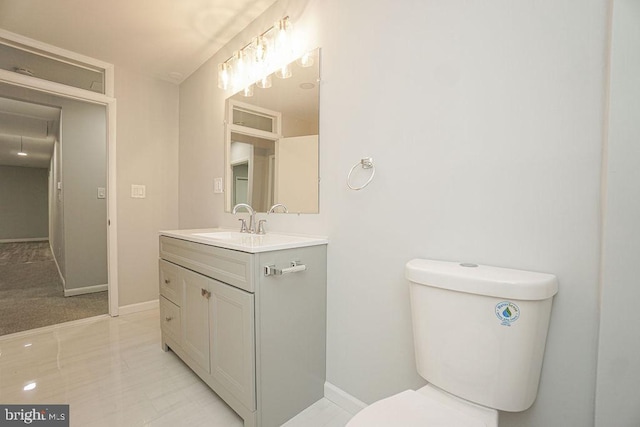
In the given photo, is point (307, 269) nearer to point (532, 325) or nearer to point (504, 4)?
point (532, 325)

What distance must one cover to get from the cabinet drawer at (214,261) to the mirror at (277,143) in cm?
50

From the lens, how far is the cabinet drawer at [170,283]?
69.2 inches

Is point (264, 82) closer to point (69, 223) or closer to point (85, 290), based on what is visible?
point (69, 223)

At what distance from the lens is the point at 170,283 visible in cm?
185

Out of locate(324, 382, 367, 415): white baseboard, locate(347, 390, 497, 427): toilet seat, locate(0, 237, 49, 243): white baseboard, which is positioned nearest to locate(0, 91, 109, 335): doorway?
locate(324, 382, 367, 415): white baseboard

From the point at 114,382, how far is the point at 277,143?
66.5 inches

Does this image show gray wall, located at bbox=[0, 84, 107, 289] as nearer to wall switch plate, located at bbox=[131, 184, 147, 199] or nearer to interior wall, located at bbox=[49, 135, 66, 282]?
interior wall, located at bbox=[49, 135, 66, 282]

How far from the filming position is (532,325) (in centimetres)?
77

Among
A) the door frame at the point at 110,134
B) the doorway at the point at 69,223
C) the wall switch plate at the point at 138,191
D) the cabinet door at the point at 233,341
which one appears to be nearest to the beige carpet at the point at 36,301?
the doorway at the point at 69,223

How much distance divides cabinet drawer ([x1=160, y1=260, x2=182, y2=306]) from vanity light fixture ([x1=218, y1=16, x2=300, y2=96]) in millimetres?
1319

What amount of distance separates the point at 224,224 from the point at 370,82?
5.25ft

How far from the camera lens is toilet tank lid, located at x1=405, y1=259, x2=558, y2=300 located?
2.51 ft

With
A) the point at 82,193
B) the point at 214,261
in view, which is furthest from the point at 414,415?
the point at 82,193

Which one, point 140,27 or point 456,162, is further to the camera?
point 140,27
